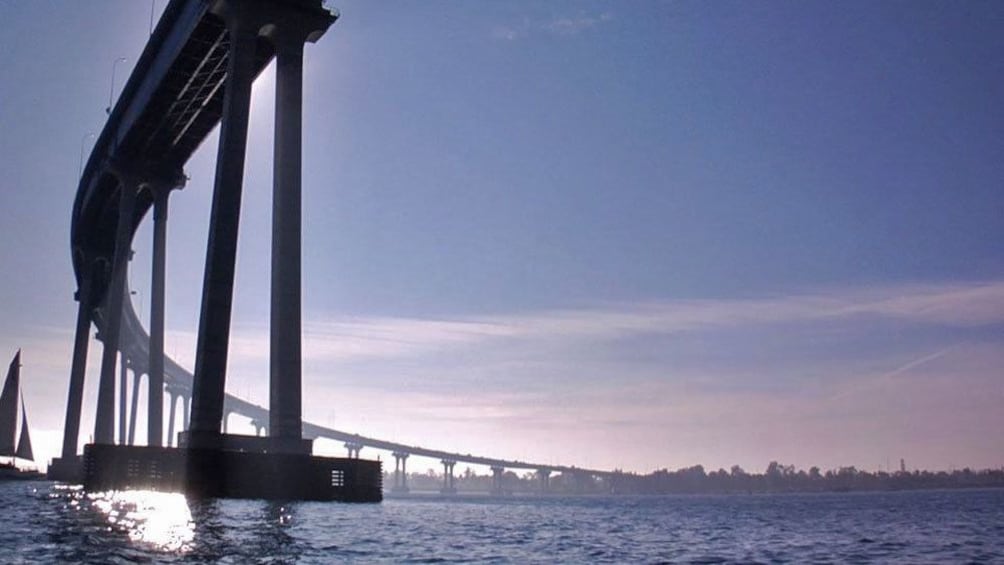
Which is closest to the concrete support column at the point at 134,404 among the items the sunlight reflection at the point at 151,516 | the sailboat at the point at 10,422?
the sailboat at the point at 10,422

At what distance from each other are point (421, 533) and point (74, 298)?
353ft

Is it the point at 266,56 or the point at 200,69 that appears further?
the point at 200,69

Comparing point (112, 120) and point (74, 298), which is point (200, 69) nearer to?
point (112, 120)

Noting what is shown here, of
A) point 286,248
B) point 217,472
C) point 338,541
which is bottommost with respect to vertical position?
point 338,541

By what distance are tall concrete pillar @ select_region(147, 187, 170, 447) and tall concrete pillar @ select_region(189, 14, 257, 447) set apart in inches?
1697

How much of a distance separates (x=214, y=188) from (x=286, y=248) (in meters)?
5.77

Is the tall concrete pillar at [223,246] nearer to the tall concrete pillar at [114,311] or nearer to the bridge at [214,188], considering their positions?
the bridge at [214,188]

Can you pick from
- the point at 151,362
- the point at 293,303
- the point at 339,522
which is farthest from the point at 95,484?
the point at 151,362

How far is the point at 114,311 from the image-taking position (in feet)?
313

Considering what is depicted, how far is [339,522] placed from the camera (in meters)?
31.7

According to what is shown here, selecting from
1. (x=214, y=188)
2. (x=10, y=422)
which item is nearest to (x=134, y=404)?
(x=10, y=422)

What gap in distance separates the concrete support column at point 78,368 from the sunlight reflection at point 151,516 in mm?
72176

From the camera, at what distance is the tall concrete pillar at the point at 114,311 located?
89.9m

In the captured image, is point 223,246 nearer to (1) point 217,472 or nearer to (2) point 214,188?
(2) point 214,188
